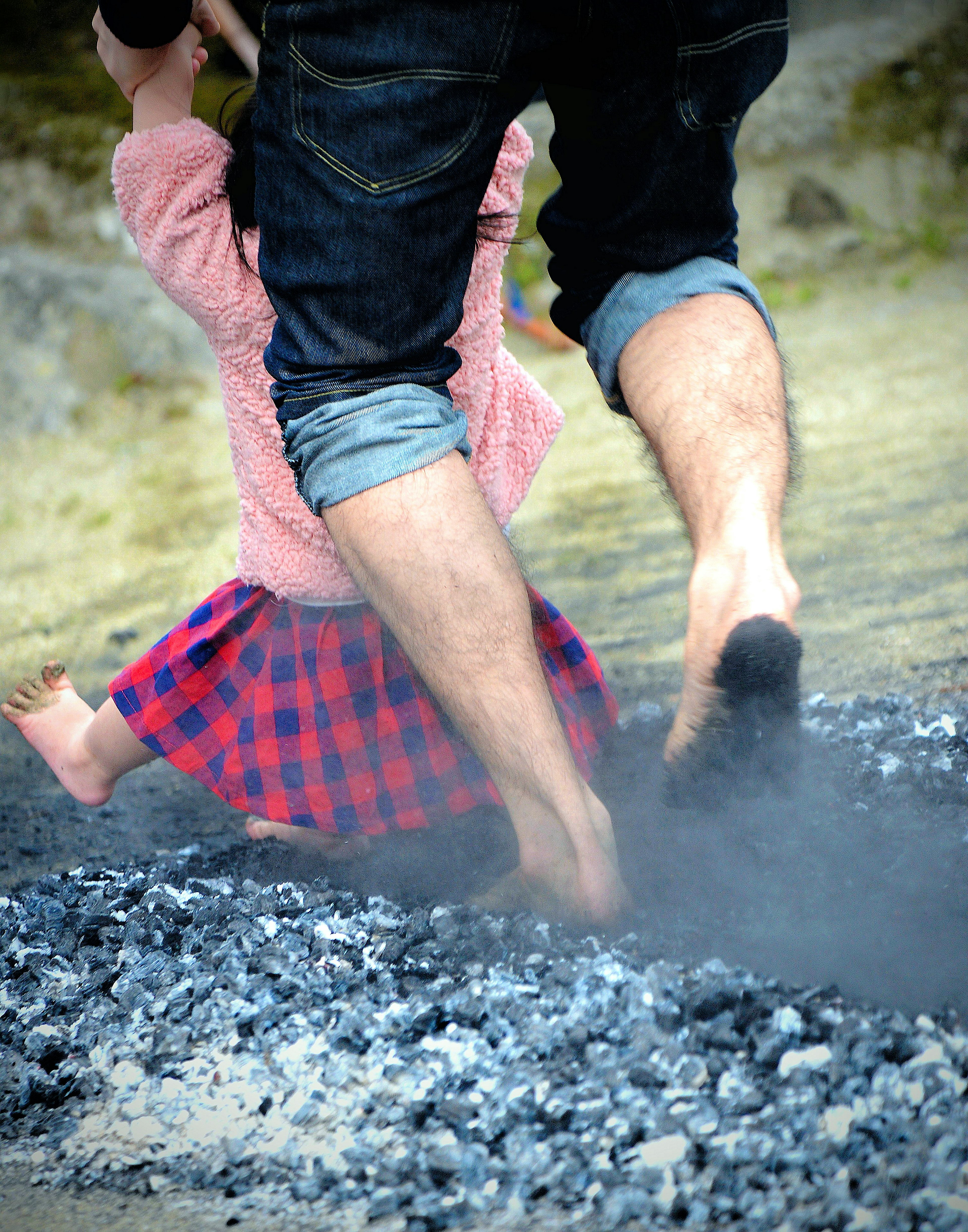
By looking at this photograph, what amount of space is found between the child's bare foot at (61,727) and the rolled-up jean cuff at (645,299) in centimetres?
93

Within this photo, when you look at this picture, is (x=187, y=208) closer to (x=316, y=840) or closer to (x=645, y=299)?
(x=645, y=299)

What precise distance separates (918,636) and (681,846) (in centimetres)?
91

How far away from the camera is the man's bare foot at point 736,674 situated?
2.89ft

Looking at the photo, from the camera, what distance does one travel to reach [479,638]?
947mm

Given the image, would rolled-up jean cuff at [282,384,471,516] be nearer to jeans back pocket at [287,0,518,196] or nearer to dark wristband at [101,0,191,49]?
jeans back pocket at [287,0,518,196]

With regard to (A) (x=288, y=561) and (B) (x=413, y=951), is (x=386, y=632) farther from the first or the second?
(B) (x=413, y=951)

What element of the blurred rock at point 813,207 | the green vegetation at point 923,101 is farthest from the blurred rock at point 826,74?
the blurred rock at point 813,207

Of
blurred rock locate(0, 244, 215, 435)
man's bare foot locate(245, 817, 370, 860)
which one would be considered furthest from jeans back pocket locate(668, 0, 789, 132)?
blurred rock locate(0, 244, 215, 435)

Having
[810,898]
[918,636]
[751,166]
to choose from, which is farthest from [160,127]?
[751,166]

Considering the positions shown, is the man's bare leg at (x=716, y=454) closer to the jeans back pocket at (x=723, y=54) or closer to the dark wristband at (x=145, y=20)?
the jeans back pocket at (x=723, y=54)

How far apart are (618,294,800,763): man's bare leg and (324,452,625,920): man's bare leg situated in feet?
0.41

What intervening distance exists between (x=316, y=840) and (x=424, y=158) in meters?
0.95

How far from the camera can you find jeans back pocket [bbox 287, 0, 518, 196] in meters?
0.82

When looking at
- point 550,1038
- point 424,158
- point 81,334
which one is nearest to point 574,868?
point 550,1038
